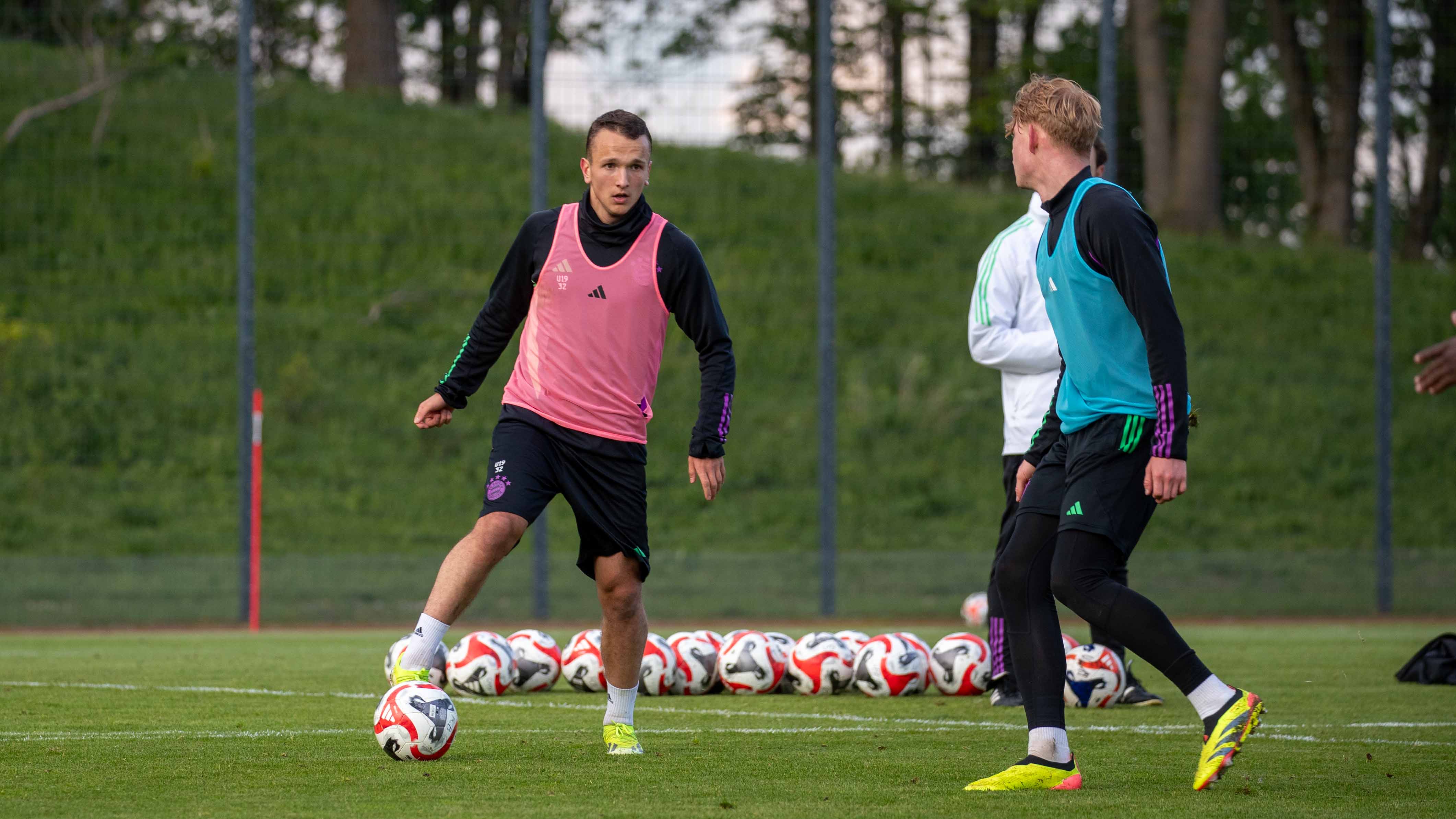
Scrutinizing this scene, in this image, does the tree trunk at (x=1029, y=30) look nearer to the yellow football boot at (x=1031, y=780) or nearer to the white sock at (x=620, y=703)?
the white sock at (x=620, y=703)

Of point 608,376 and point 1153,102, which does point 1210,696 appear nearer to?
point 608,376

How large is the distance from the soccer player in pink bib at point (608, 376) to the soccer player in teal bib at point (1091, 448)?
43.6 inches

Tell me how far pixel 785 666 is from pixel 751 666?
7.5 inches

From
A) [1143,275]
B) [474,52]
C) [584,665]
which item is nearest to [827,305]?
[474,52]

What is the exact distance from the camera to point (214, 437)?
A: 15.1 meters

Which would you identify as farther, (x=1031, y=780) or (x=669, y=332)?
(x=669, y=332)

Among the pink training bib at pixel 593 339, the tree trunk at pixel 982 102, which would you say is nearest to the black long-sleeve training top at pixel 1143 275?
the pink training bib at pixel 593 339

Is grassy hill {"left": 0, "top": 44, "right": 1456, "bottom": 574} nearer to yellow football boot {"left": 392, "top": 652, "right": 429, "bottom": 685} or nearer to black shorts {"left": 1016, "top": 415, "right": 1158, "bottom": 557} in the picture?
yellow football boot {"left": 392, "top": 652, "right": 429, "bottom": 685}

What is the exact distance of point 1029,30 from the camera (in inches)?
612

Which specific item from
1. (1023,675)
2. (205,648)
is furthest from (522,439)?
(205,648)

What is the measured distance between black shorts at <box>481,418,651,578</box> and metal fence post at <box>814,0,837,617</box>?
8162mm

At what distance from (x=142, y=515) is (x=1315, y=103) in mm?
11970

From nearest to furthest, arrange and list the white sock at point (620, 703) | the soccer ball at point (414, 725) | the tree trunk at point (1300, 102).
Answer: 1. the soccer ball at point (414, 725)
2. the white sock at point (620, 703)
3. the tree trunk at point (1300, 102)

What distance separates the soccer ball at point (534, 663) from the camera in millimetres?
7484
